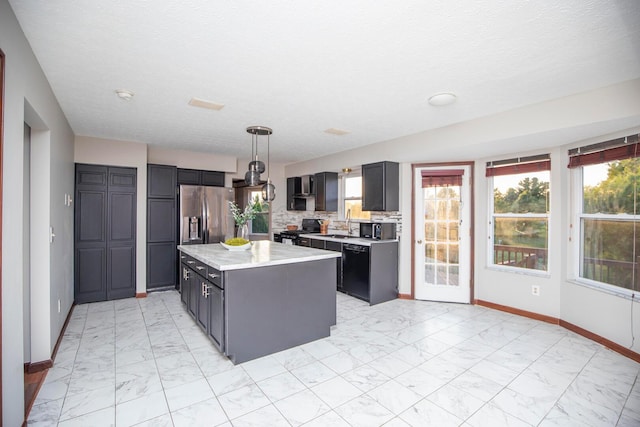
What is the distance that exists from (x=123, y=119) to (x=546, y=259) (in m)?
5.38

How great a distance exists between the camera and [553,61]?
88.3 inches

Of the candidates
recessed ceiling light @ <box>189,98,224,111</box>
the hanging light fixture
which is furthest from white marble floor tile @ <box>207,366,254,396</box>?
recessed ceiling light @ <box>189,98,224,111</box>

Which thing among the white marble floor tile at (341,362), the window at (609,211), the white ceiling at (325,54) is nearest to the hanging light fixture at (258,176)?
the white ceiling at (325,54)

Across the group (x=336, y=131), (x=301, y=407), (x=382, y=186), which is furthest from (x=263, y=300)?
(x=382, y=186)

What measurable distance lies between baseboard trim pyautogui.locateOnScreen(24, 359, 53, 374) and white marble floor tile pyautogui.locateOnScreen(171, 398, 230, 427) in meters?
1.46

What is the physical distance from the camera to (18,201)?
5.88 feet

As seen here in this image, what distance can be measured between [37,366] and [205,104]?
273cm

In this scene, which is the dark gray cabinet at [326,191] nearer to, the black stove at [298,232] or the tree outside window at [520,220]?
the black stove at [298,232]

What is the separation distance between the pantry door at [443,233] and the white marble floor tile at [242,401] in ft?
10.5

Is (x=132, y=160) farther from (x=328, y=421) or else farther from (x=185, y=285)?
(x=328, y=421)

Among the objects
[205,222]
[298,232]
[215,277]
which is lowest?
[215,277]

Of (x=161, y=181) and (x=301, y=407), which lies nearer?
(x=301, y=407)

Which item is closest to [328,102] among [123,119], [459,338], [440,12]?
[440,12]

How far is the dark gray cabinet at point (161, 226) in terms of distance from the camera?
505 cm
